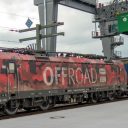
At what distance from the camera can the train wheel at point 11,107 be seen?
21.9m

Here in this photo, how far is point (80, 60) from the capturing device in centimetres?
2859

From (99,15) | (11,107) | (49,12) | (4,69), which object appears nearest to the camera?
(4,69)

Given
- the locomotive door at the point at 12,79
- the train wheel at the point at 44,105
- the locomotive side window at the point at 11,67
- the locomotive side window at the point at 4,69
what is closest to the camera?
the locomotive side window at the point at 4,69

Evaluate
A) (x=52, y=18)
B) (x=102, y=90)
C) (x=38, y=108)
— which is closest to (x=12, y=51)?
(x=38, y=108)

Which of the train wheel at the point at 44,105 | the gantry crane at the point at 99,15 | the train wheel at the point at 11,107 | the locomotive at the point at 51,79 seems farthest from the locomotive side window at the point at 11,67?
the gantry crane at the point at 99,15

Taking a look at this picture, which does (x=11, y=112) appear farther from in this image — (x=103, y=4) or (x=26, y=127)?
(x=103, y=4)

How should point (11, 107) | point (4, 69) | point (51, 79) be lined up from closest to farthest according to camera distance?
point (4, 69) → point (11, 107) → point (51, 79)

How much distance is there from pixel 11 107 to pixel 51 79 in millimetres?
3857

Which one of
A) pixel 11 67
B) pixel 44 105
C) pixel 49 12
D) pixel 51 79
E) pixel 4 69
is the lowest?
pixel 44 105

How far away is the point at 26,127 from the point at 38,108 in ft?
28.1

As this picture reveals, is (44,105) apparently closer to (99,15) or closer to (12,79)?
(12,79)

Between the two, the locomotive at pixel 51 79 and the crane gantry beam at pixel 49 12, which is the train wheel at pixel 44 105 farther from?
the crane gantry beam at pixel 49 12

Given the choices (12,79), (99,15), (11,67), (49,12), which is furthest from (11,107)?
(99,15)

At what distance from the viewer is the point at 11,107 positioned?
72.5 feet
